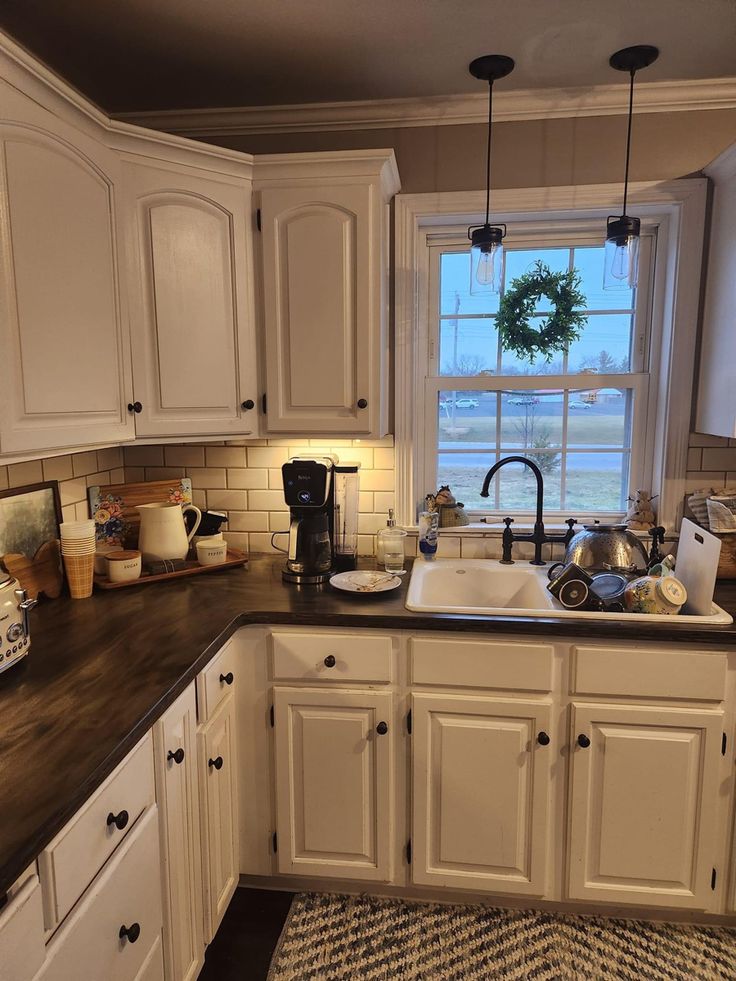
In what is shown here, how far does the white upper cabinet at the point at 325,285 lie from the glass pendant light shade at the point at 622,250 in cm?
70

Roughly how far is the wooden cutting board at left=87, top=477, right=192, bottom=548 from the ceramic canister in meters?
1.56

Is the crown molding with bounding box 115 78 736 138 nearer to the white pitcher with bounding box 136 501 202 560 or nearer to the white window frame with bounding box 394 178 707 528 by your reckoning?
the white window frame with bounding box 394 178 707 528

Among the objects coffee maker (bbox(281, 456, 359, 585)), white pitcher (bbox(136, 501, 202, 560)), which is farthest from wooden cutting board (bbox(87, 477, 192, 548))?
coffee maker (bbox(281, 456, 359, 585))

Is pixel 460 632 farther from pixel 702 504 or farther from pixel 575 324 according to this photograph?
pixel 575 324

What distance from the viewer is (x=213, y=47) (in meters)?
1.86

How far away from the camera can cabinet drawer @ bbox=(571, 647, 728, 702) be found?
170 centimetres

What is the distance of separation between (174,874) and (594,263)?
232 centimetres

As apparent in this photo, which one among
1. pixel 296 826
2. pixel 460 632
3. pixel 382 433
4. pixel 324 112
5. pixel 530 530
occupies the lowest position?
pixel 296 826

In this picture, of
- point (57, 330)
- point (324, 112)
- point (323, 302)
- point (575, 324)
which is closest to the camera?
point (57, 330)

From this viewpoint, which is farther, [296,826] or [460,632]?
[296,826]

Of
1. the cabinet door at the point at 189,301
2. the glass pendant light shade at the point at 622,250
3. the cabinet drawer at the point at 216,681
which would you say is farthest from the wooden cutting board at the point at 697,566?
the cabinet door at the point at 189,301

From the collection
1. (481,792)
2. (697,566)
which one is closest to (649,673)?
(697,566)

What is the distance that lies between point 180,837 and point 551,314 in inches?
80.2

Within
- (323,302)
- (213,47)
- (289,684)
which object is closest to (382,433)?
(323,302)
